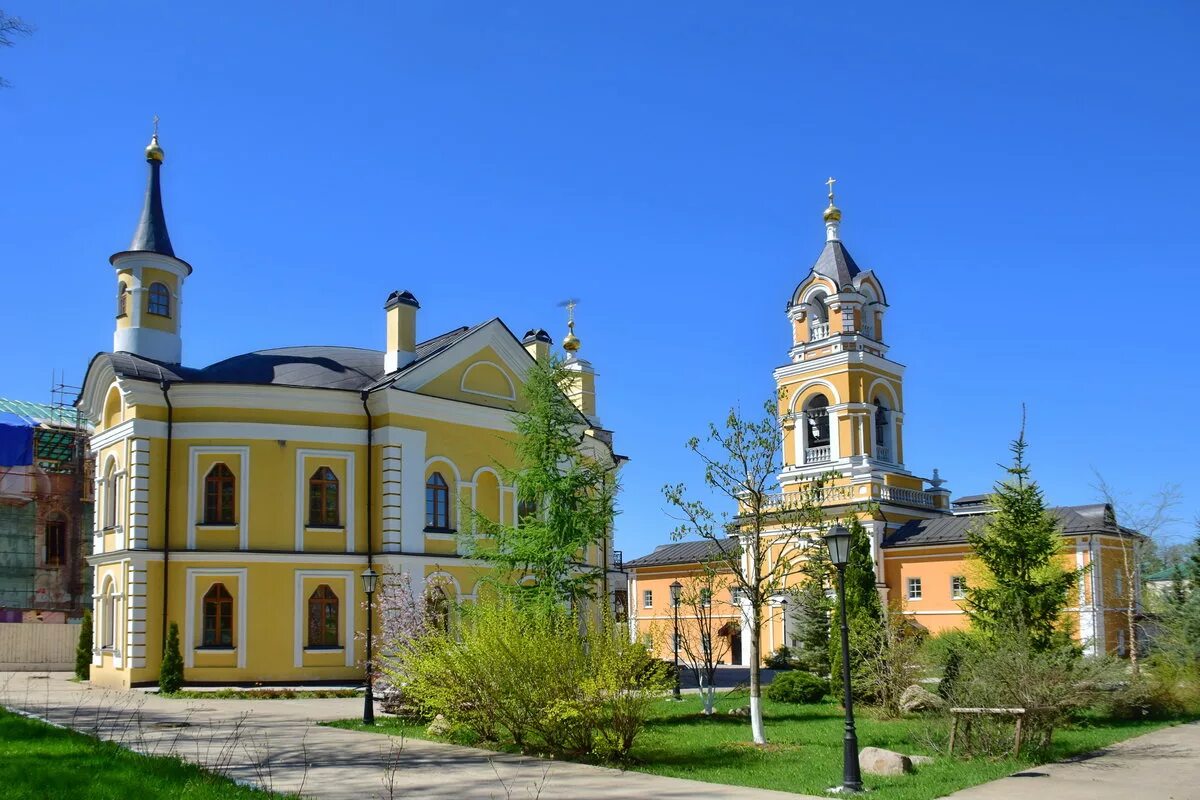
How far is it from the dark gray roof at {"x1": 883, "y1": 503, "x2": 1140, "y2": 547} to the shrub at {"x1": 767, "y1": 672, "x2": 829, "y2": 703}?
13.1 m

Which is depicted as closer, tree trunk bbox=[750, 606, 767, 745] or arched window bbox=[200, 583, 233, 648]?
tree trunk bbox=[750, 606, 767, 745]

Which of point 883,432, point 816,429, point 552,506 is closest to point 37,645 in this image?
point 552,506

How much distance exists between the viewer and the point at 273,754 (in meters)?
14.4

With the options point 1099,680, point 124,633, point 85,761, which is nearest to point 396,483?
point 124,633

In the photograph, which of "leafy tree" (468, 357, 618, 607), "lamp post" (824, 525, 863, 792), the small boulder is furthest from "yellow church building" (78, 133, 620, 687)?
"lamp post" (824, 525, 863, 792)

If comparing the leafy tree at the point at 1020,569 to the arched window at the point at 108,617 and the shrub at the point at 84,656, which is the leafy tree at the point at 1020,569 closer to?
the arched window at the point at 108,617

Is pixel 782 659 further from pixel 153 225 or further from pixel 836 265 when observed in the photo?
pixel 153 225

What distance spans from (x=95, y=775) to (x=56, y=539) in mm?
36325

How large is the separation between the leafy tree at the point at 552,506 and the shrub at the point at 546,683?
4136 millimetres

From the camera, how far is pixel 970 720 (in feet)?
47.7

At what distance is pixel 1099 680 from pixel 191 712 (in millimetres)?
16034

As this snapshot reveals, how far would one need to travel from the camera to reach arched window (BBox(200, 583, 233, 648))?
26.1 metres

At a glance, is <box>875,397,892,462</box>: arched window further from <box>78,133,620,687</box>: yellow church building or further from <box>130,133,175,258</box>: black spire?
<box>130,133,175,258</box>: black spire

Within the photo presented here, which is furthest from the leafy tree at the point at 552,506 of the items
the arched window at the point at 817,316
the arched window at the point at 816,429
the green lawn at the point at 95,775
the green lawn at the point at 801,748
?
the arched window at the point at 817,316
